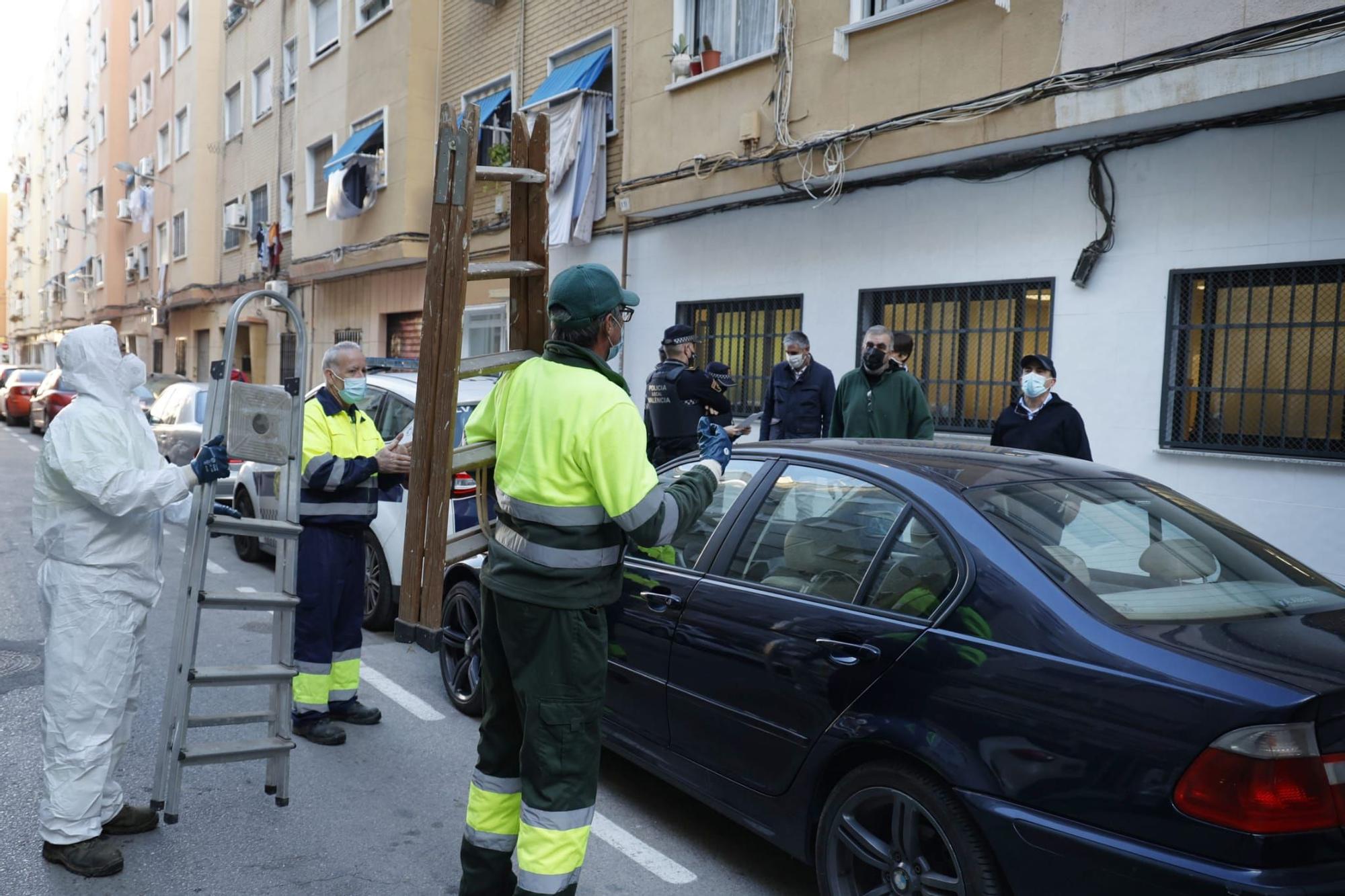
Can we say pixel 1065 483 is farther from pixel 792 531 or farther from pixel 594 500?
pixel 594 500

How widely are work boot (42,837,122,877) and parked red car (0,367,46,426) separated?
26079 mm

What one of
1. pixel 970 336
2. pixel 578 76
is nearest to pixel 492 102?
pixel 578 76

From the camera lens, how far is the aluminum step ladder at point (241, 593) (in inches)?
140

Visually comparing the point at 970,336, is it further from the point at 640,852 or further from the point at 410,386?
the point at 640,852

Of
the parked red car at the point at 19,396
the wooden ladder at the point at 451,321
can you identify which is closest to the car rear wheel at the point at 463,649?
the wooden ladder at the point at 451,321

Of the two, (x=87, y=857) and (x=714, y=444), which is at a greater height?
(x=714, y=444)

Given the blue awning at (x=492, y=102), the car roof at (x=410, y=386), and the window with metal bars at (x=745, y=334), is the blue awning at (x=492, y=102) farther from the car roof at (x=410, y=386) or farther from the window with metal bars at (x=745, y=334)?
the car roof at (x=410, y=386)

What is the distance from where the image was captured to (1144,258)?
24.0 feet

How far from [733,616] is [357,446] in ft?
7.47

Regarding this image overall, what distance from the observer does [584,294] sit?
2787 millimetres

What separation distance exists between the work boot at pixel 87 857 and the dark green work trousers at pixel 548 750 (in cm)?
135

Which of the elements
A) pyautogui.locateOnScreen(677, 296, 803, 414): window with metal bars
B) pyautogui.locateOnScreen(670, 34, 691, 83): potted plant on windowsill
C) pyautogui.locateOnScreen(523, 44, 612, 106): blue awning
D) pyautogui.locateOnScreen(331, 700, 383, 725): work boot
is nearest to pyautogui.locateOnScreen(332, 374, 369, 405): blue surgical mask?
pyautogui.locateOnScreen(331, 700, 383, 725): work boot

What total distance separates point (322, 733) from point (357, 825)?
973 mm

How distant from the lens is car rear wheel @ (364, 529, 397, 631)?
6.50 meters
